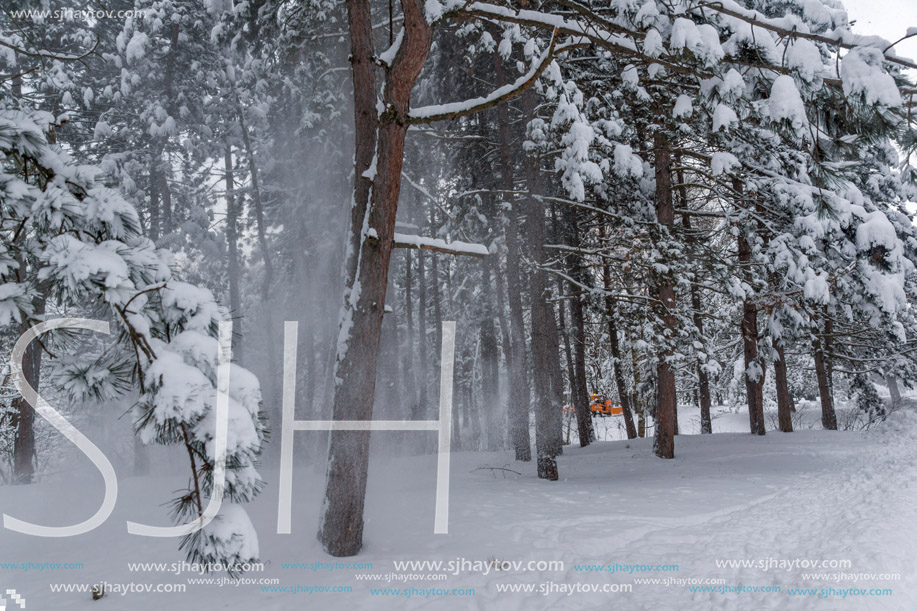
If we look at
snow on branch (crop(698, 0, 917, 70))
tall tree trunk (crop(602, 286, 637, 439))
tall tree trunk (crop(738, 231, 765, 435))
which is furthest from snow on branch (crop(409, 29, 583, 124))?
tall tree trunk (crop(738, 231, 765, 435))

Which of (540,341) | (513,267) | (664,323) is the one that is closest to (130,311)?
(540,341)

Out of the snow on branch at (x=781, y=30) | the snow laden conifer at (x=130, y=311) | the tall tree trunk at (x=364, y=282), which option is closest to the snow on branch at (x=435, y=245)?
the tall tree trunk at (x=364, y=282)

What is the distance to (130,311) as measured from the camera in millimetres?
2162

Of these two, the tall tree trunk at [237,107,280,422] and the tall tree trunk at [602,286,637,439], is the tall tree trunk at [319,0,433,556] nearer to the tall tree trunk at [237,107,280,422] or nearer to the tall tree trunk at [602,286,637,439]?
the tall tree trunk at [602,286,637,439]

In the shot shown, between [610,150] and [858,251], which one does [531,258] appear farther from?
[858,251]

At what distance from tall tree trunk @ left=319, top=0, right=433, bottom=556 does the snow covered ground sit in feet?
1.60

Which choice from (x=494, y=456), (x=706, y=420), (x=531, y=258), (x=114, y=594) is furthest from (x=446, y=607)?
(x=706, y=420)

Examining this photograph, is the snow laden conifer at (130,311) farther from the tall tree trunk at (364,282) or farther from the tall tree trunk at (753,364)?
the tall tree trunk at (753,364)

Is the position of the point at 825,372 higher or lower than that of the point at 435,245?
lower

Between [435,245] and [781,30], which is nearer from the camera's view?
[781,30]

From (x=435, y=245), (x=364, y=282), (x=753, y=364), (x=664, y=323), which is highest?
(x=435, y=245)

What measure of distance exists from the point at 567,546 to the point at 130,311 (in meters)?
5.00

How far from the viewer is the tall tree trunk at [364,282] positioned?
507 centimetres

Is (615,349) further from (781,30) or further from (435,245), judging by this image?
(781,30)
